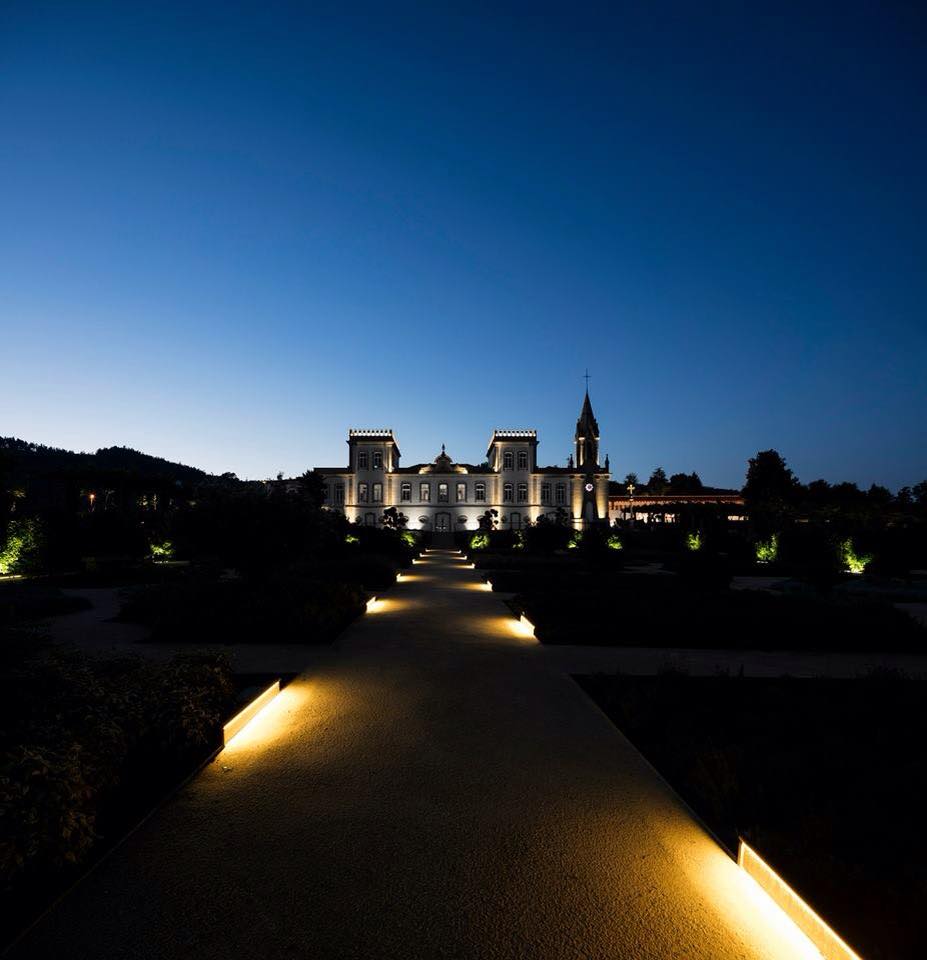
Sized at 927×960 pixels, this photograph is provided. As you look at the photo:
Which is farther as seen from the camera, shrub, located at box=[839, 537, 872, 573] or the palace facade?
the palace facade

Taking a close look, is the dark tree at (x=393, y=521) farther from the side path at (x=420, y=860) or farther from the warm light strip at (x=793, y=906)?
the warm light strip at (x=793, y=906)

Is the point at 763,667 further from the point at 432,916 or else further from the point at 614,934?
the point at 432,916

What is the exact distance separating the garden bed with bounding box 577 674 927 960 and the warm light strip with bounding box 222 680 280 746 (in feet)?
14.7

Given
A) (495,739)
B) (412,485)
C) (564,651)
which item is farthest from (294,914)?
(412,485)

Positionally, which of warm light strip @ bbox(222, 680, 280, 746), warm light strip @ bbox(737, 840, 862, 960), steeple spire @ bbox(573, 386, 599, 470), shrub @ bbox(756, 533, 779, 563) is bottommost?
shrub @ bbox(756, 533, 779, 563)

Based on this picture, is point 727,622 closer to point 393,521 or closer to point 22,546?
point 22,546

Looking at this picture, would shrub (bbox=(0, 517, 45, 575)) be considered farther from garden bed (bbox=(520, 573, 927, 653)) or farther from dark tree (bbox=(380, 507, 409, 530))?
dark tree (bbox=(380, 507, 409, 530))

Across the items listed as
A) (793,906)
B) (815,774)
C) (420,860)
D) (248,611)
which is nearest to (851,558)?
(815,774)

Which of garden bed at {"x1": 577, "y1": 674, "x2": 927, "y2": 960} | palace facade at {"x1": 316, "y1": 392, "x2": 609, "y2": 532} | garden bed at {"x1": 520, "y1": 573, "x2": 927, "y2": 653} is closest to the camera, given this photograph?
garden bed at {"x1": 577, "y1": 674, "x2": 927, "y2": 960}

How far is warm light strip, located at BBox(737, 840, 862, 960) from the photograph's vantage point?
2627 millimetres

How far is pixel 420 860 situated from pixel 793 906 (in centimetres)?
239

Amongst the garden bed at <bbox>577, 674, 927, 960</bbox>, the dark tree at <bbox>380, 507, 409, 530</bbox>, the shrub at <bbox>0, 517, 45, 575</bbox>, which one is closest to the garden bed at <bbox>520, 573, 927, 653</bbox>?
the garden bed at <bbox>577, 674, 927, 960</bbox>

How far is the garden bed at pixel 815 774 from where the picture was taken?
116 inches

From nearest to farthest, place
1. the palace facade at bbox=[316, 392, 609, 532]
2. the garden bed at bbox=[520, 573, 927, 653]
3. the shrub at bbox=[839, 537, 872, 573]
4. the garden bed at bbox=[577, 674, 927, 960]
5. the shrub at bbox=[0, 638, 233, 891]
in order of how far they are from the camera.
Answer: the garden bed at bbox=[577, 674, 927, 960]
the shrub at bbox=[0, 638, 233, 891]
the garden bed at bbox=[520, 573, 927, 653]
the shrub at bbox=[839, 537, 872, 573]
the palace facade at bbox=[316, 392, 609, 532]
